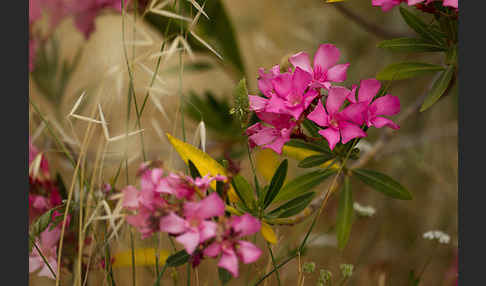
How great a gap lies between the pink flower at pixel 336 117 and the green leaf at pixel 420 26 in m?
0.13

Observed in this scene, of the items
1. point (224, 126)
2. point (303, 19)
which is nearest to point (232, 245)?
point (224, 126)

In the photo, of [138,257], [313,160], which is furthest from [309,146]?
[138,257]

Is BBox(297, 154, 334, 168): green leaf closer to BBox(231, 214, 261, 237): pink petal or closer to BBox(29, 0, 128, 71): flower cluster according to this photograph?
BBox(231, 214, 261, 237): pink petal

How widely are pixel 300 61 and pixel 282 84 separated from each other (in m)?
0.04

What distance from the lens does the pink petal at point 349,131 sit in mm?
489

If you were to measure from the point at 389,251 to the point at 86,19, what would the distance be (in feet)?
2.78

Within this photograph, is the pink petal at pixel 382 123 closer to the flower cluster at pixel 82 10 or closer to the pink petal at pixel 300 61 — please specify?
the pink petal at pixel 300 61

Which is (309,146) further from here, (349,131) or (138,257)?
(138,257)

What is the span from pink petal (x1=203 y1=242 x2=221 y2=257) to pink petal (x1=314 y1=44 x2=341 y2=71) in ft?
0.71

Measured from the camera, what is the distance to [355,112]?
495 mm

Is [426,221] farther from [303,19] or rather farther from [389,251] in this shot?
[303,19]

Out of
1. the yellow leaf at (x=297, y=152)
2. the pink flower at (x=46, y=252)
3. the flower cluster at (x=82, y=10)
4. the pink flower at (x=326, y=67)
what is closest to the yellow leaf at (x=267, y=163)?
the yellow leaf at (x=297, y=152)

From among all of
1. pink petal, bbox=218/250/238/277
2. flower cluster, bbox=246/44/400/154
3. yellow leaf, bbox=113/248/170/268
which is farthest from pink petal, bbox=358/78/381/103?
yellow leaf, bbox=113/248/170/268

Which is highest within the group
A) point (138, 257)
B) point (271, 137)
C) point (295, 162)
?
point (271, 137)
